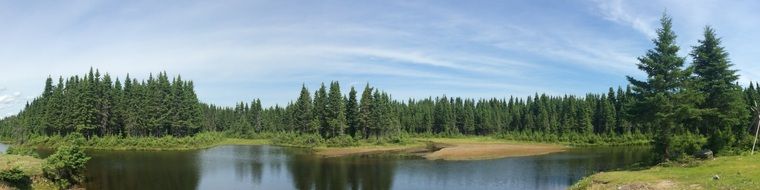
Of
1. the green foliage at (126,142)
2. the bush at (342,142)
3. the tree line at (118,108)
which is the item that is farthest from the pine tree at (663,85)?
the tree line at (118,108)

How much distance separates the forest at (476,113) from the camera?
161ft

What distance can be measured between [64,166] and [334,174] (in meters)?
27.4

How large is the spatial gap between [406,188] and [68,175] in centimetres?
3044

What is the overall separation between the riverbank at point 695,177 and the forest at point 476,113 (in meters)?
7.34

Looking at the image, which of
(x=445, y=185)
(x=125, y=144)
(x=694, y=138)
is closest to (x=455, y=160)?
(x=445, y=185)

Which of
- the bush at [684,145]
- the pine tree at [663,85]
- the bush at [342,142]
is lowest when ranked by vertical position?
the bush at [342,142]

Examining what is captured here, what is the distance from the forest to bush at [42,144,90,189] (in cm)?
5159

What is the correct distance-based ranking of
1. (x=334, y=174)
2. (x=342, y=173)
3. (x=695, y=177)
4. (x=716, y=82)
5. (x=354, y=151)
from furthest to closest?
(x=354, y=151) < (x=342, y=173) < (x=334, y=174) < (x=716, y=82) < (x=695, y=177)

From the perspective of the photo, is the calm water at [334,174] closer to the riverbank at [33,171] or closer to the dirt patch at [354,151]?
the riverbank at [33,171]

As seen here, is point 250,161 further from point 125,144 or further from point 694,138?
point 694,138

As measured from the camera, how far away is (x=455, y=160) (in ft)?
268

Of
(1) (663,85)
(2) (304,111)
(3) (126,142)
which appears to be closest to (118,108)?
(3) (126,142)

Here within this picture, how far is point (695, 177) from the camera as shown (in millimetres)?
34844

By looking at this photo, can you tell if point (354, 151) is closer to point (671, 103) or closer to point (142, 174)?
point (142, 174)
